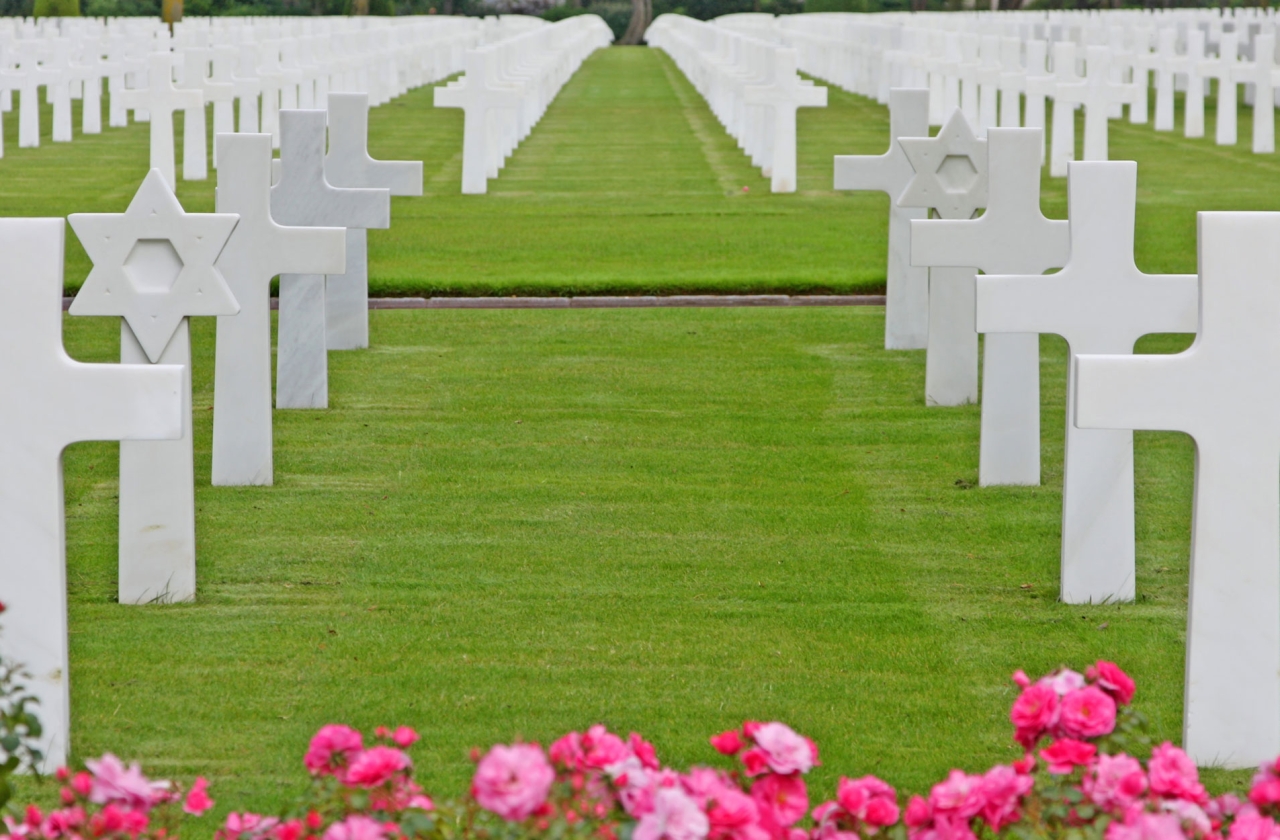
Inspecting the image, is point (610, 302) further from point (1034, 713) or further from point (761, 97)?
point (1034, 713)

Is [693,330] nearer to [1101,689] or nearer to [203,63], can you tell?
[1101,689]

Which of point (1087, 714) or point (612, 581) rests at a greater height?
point (1087, 714)

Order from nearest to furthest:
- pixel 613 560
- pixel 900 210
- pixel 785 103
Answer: pixel 613 560, pixel 900 210, pixel 785 103

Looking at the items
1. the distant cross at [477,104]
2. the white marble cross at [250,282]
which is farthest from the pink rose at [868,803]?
the distant cross at [477,104]

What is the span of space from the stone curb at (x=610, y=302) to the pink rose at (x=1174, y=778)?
26.6ft

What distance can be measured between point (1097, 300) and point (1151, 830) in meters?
2.89

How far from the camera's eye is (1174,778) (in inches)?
105

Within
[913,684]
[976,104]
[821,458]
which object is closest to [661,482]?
[821,458]

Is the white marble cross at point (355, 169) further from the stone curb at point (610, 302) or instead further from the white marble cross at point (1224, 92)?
the white marble cross at point (1224, 92)

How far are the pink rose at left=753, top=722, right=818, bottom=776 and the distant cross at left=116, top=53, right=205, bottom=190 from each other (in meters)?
15.4

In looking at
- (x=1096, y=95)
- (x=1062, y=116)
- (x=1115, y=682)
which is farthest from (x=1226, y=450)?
(x=1062, y=116)

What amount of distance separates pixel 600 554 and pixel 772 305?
522cm

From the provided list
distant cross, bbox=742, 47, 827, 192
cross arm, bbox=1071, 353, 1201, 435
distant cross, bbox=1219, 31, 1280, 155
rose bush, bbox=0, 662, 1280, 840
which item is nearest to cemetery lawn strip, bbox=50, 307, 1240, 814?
cross arm, bbox=1071, 353, 1201, 435

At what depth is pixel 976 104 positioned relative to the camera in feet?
69.5
